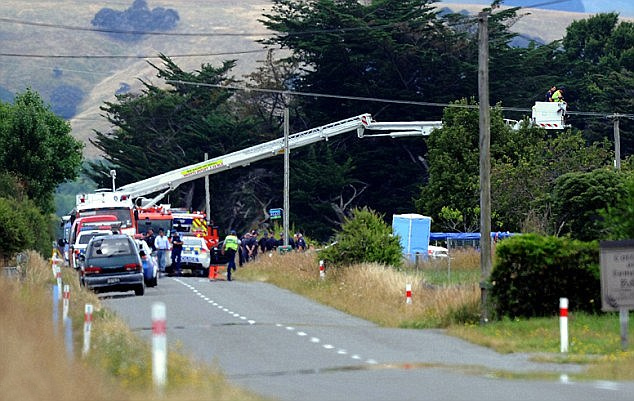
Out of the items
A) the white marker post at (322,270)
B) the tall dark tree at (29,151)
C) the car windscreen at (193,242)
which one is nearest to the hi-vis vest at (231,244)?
the car windscreen at (193,242)

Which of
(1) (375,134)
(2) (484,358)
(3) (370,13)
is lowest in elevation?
(2) (484,358)

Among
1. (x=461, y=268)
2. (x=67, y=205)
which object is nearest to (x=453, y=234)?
(x=461, y=268)

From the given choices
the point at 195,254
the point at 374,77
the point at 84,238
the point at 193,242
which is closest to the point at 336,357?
the point at 84,238

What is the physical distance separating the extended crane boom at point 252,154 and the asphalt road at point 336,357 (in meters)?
33.2

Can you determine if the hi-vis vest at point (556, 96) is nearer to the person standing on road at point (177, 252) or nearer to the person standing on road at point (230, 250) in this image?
the person standing on road at point (177, 252)

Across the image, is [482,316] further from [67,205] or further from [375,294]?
[67,205]

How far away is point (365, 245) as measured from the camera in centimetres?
4419

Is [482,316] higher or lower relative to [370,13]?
lower

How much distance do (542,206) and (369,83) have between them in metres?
28.0

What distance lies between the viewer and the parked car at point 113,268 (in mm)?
39375

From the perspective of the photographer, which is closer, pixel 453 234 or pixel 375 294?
pixel 375 294

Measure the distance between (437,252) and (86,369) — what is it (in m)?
41.3

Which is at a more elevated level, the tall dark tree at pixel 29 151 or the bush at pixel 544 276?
the tall dark tree at pixel 29 151

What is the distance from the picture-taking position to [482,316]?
29.7 m
